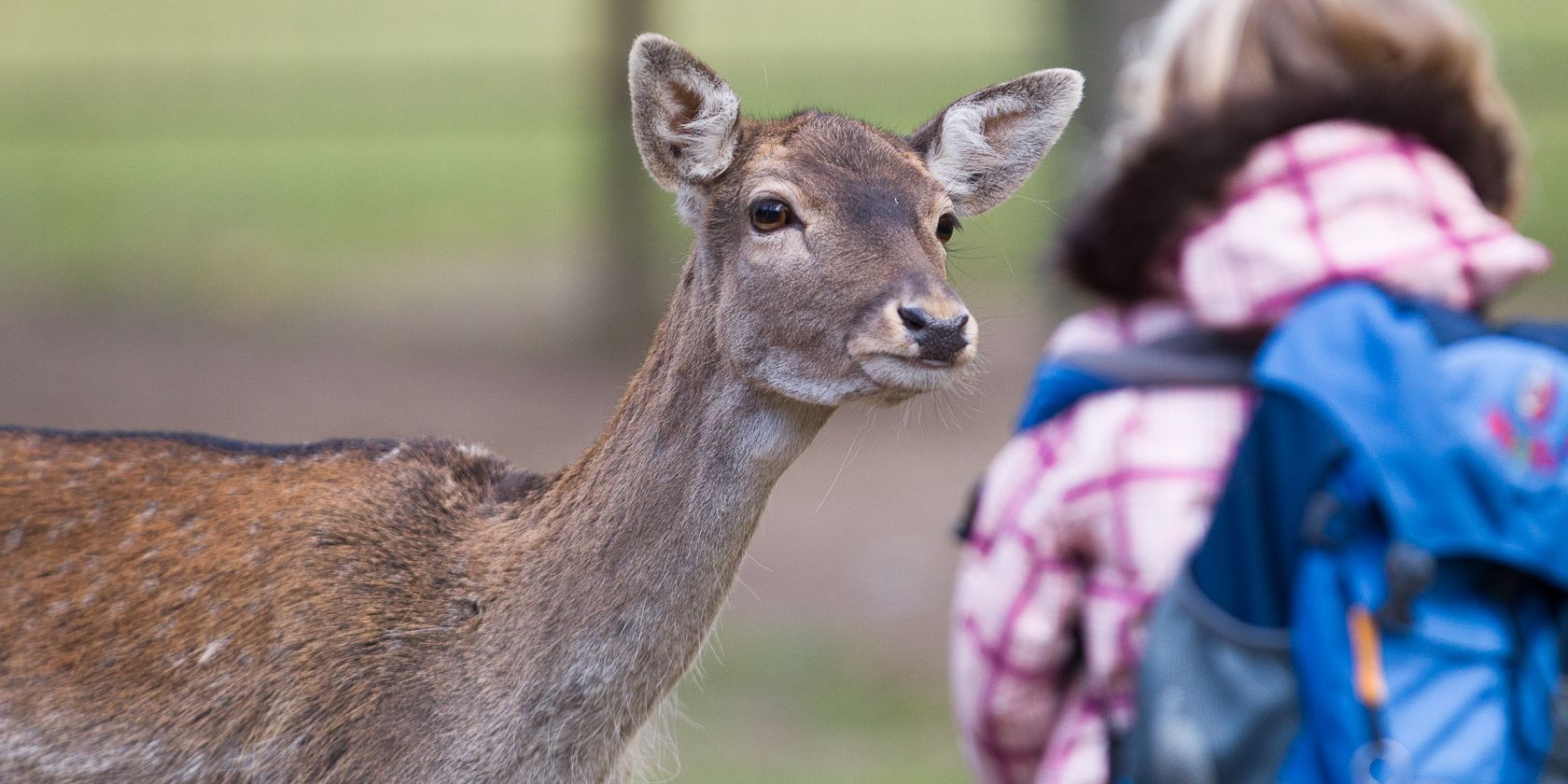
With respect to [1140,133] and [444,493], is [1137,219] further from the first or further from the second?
[444,493]

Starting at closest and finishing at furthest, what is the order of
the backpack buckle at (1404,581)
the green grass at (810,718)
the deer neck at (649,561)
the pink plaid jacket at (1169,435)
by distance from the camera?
the backpack buckle at (1404,581) < the pink plaid jacket at (1169,435) < the deer neck at (649,561) < the green grass at (810,718)

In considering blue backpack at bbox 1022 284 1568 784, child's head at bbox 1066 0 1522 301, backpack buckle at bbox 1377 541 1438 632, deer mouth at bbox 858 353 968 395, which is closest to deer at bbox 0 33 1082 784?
Result: deer mouth at bbox 858 353 968 395

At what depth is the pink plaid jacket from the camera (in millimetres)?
2898

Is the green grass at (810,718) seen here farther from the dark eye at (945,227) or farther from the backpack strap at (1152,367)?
the backpack strap at (1152,367)

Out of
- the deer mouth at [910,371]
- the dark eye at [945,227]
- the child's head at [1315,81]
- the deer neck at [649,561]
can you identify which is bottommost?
the deer neck at [649,561]

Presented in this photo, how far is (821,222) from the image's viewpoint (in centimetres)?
329

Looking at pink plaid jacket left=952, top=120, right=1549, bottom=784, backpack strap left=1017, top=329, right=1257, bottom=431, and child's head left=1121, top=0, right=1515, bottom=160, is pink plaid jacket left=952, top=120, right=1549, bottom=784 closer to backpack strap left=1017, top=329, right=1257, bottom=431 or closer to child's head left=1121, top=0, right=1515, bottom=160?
backpack strap left=1017, top=329, right=1257, bottom=431

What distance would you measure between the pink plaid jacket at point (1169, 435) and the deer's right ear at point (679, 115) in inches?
33.3

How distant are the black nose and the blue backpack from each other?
21.4 inches

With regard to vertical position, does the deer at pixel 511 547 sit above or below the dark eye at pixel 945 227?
below

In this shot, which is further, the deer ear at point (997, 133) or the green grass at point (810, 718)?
the green grass at point (810, 718)

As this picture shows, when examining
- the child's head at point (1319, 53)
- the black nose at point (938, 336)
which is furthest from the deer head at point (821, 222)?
the child's head at point (1319, 53)

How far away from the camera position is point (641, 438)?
11.3 ft

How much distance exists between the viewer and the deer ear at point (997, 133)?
3.64 metres
